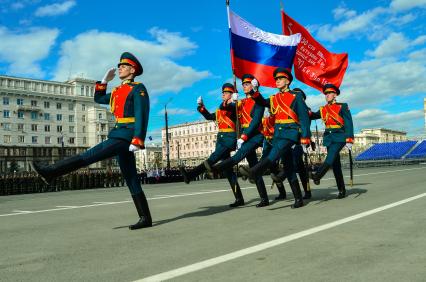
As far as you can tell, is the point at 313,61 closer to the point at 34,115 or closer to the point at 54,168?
the point at 54,168

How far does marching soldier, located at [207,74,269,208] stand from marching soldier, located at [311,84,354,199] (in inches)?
65.0

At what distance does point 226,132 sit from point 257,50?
2.73m

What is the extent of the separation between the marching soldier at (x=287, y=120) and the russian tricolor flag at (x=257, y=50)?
4.55ft

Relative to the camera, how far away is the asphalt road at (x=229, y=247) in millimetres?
3164

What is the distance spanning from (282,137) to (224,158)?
107cm

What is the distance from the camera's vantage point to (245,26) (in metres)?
9.64

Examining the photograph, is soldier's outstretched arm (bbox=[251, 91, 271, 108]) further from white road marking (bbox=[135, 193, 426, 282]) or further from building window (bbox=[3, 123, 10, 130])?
building window (bbox=[3, 123, 10, 130])

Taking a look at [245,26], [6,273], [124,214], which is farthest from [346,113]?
[6,273]

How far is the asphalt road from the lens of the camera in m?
3.16

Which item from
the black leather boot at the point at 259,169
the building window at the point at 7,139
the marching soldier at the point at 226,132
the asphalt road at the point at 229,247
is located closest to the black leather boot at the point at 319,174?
the asphalt road at the point at 229,247

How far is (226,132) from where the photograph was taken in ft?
25.8

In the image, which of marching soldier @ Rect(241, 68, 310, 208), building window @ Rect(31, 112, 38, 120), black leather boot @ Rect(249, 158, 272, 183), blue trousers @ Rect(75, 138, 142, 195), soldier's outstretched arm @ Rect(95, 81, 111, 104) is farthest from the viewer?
building window @ Rect(31, 112, 38, 120)

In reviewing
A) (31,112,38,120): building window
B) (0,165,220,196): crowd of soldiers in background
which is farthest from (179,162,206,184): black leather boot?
(31,112,38,120): building window

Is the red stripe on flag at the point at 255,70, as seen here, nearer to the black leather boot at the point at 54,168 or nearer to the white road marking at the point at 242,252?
the white road marking at the point at 242,252
